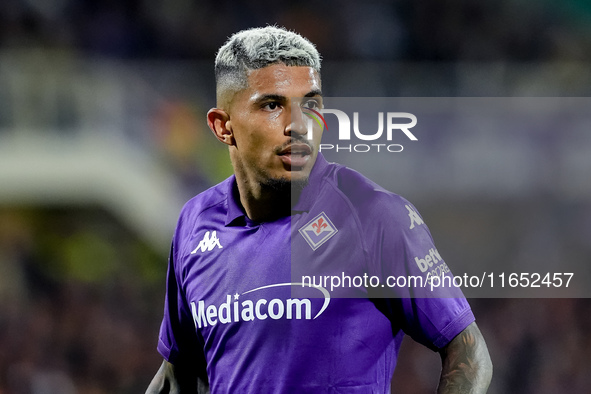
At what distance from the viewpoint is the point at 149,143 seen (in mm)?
8062

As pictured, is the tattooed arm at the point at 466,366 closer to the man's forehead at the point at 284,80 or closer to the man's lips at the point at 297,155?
the man's lips at the point at 297,155

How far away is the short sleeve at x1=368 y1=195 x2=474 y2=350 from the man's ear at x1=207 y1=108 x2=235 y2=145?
72cm

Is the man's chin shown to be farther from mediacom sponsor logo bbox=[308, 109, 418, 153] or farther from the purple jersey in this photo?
mediacom sponsor logo bbox=[308, 109, 418, 153]

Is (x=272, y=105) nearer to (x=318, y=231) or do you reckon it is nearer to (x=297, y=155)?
(x=297, y=155)

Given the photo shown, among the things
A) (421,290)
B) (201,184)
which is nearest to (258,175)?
(421,290)

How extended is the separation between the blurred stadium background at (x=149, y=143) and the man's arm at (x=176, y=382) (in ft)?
13.0

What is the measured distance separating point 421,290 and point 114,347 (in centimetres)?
571

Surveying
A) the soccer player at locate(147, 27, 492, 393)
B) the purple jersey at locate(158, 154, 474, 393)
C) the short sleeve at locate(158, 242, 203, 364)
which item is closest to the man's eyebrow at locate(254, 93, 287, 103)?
the soccer player at locate(147, 27, 492, 393)

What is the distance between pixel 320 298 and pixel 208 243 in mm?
595

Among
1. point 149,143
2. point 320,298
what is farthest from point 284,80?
point 149,143

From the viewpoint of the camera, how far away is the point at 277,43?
3.09 m

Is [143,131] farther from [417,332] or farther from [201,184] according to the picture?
[417,332]

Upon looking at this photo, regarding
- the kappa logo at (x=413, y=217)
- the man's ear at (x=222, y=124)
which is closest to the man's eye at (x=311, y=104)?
the man's ear at (x=222, y=124)

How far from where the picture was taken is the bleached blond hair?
3072 millimetres
